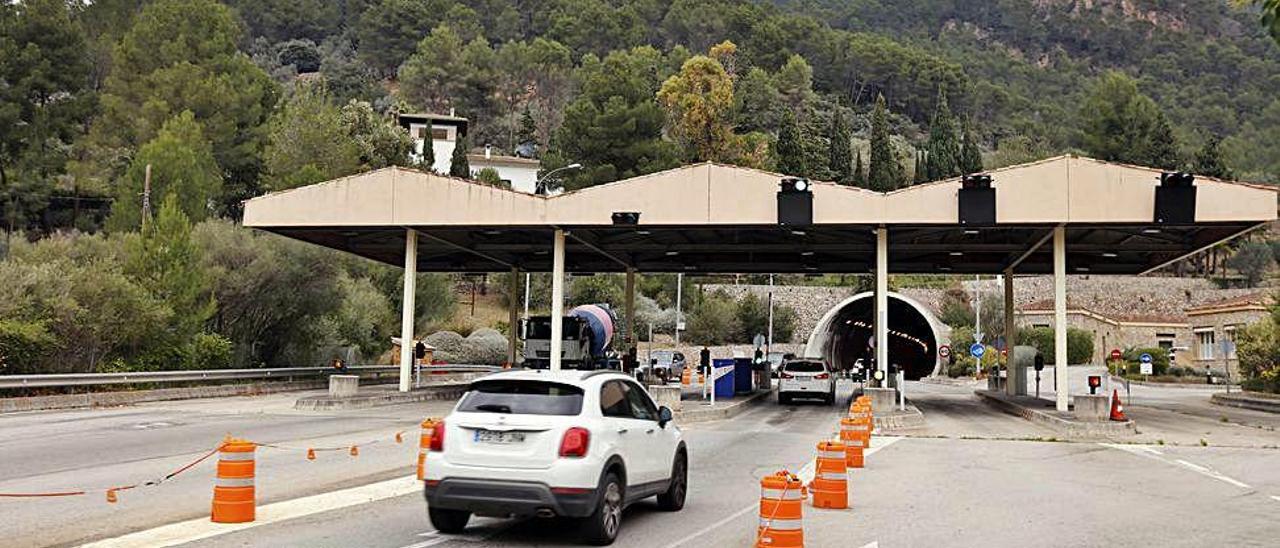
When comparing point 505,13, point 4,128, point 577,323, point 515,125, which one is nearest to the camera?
point 577,323

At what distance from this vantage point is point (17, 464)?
15.9m

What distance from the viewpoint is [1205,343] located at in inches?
2717

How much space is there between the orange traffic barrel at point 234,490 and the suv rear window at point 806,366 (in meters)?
28.9

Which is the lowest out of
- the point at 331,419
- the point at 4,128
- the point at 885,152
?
the point at 331,419

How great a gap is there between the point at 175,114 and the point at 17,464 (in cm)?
5046

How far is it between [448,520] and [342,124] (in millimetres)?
71622

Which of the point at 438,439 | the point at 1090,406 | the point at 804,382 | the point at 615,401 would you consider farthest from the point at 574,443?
the point at 804,382

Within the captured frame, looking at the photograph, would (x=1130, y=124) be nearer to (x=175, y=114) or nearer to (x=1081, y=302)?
(x=1081, y=302)

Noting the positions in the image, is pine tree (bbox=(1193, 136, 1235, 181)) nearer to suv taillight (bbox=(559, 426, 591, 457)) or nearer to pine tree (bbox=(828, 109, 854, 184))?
pine tree (bbox=(828, 109, 854, 184))

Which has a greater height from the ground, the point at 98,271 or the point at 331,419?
the point at 98,271

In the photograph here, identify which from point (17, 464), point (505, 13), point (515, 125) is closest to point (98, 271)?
point (17, 464)

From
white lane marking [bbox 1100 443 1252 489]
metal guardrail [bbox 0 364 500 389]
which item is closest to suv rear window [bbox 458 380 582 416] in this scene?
white lane marking [bbox 1100 443 1252 489]

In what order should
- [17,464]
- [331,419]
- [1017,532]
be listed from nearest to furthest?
[1017,532] → [17,464] → [331,419]

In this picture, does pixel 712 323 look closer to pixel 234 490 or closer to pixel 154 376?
pixel 154 376
